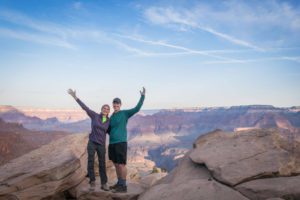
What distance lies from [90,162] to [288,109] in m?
197

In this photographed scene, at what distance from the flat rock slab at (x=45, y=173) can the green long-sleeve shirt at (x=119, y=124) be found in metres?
2.29

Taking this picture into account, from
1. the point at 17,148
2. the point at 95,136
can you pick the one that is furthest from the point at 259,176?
the point at 17,148

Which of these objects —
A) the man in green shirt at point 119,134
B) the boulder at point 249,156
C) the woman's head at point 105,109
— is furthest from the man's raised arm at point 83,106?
the boulder at point 249,156

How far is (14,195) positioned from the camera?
29.8 ft

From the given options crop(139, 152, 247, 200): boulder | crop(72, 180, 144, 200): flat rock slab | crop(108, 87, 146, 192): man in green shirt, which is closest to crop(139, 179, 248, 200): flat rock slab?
crop(139, 152, 247, 200): boulder

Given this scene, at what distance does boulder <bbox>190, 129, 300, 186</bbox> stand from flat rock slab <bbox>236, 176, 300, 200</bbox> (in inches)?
7.3

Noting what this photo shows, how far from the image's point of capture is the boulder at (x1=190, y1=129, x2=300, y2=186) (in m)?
7.47

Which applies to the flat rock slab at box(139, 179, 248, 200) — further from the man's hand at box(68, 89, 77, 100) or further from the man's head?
the man's hand at box(68, 89, 77, 100)

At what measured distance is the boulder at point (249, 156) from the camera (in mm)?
7473

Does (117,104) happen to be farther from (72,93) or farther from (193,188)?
(193,188)

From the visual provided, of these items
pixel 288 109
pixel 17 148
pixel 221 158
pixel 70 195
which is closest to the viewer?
pixel 221 158

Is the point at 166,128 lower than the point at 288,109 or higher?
lower

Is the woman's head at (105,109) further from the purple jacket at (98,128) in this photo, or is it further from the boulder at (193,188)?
the boulder at (193,188)

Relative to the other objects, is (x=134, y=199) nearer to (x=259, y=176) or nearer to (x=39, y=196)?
(x=39, y=196)
